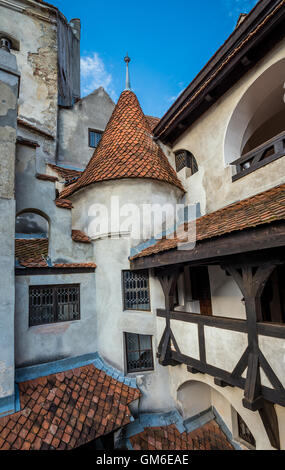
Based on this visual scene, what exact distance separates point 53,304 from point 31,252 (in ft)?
4.91

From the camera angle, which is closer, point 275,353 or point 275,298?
point 275,353

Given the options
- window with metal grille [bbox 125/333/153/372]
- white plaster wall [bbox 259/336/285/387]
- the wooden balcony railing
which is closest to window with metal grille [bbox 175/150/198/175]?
the wooden balcony railing

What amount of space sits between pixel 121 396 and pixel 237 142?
708 cm

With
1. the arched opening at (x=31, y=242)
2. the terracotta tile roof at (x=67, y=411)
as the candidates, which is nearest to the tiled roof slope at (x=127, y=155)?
the arched opening at (x=31, y=242)

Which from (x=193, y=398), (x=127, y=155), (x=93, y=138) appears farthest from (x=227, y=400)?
(x=93, y=138)

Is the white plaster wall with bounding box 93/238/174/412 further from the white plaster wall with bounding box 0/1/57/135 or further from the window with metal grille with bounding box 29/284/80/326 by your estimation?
the white plaster wall with bounding box 0/1/57/135

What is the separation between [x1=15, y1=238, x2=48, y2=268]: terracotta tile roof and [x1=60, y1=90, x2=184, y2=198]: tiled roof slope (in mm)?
1845

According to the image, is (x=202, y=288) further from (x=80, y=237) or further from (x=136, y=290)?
(x=80, y=237)

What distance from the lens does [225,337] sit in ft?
13.6

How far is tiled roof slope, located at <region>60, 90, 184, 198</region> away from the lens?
693 centimetres

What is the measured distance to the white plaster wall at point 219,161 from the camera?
5.11m

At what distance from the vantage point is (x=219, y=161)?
6496 millimetres
